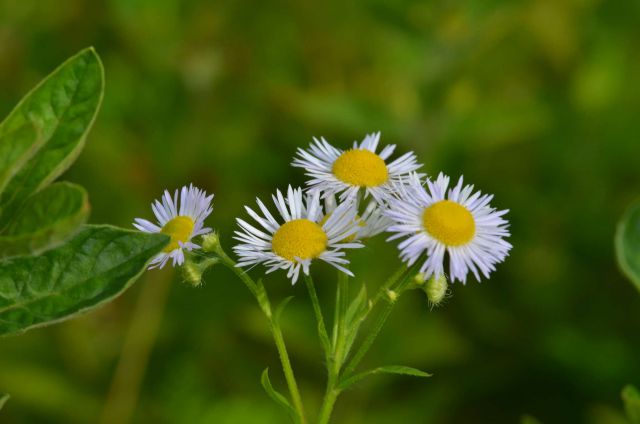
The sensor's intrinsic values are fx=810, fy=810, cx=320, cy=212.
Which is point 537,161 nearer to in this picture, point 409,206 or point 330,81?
point 330,81

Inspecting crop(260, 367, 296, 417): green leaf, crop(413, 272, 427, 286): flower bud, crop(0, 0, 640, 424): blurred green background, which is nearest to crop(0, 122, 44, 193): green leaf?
crop(260, 367, 296, 417): green leaf

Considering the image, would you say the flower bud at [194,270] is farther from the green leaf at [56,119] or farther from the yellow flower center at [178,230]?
the green leaf at [56,119]

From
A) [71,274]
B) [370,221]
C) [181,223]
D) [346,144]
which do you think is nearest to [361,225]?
[370,221]

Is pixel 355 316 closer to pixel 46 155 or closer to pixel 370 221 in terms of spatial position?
pixel 370 221

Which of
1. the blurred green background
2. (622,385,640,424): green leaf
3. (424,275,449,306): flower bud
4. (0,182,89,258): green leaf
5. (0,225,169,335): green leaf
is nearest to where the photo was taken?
(0,182,89,258): green leaf

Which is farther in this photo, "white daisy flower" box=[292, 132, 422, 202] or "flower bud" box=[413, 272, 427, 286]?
"white daisy flower" box=[292, 132, 422, 202]

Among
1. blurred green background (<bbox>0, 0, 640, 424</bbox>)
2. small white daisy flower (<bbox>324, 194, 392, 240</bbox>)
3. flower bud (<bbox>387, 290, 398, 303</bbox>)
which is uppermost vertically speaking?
blurred green background (<bbox>0, 0, 640, 424</bbox>)

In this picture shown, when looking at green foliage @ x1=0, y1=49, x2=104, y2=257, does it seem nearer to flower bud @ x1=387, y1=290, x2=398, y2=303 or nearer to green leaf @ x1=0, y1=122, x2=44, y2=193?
green leaf @ x1=0, y1=122, x2=44, y2=193

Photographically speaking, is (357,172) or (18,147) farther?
(357,172)
